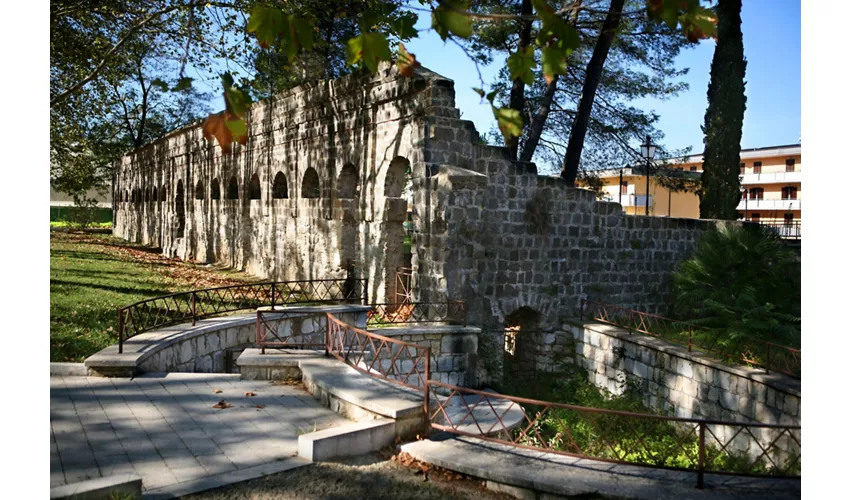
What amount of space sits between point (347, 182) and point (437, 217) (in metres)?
4.33

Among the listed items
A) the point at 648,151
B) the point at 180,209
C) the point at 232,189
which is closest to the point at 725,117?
the point at 648,151

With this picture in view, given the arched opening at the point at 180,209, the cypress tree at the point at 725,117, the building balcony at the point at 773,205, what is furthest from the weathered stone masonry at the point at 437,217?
the arched opening at the point at 180,209

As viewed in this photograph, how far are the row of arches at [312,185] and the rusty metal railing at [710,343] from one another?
476 cm

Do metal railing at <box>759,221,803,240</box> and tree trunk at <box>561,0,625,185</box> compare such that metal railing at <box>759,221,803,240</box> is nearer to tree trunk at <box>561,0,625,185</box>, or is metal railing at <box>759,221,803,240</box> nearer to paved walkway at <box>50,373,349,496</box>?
tree trunk at <box>561,0,625,185</box>

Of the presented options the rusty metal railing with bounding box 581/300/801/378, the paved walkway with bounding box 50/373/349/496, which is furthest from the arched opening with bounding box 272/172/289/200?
the paved walkway with bounding box 50/373/349/496

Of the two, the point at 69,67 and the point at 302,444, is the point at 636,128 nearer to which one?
the point at 69,67

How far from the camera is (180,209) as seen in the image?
29578 mm

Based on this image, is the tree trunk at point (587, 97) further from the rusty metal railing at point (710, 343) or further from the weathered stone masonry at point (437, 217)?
the rusty metal railing at point (710, 343)

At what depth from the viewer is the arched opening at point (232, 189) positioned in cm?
2320

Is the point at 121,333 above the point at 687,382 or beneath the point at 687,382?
above

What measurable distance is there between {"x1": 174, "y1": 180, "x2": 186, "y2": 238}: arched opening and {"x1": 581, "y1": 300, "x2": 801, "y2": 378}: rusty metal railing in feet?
65.4

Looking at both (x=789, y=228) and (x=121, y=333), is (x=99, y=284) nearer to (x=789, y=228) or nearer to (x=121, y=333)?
(x=121, y=333)

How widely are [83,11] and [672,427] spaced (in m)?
12.4

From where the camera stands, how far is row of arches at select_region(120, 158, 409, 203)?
47.5 ft
